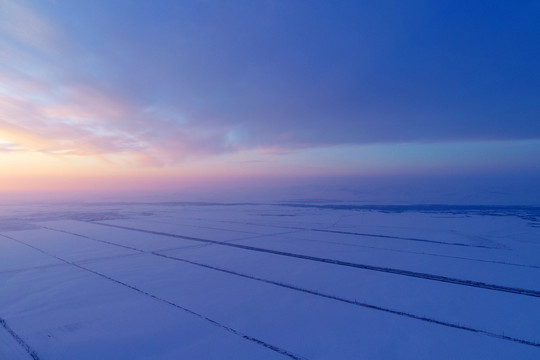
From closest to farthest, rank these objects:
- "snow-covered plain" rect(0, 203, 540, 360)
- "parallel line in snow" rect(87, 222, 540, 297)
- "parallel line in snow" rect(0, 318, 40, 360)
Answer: "parallel line in snow" rect(0, 318, 40, 360), "snow-covered plain" rect(0, 203, 540, 360), "parallel line in snow" rect(87, 222, 540, 297)

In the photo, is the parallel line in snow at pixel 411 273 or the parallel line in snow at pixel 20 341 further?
the parallel line in snow at pixel 411 273

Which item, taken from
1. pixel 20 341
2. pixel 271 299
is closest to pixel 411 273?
pixel 271 299

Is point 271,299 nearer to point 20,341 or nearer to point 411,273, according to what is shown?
point 20,341

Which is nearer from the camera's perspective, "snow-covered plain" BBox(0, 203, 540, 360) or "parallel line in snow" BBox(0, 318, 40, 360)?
"parallel line in snow" BBox(0, 318, 40, 360)

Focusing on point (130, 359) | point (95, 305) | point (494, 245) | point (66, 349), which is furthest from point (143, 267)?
point (494, 245)

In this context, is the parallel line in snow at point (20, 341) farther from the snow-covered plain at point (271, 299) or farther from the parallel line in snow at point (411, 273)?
the parallel line in snow at point (411, 273)

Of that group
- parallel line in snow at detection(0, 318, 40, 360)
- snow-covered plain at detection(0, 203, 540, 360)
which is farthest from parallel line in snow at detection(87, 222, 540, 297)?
parallel line in snow at detection(0, 318, 40, 360)

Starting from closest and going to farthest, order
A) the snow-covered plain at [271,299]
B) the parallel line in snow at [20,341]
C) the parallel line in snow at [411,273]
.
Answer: the parallel line in snow at [20,341]
the snow-covered plain at [271,299]
the parallel line in snow at [411,273]

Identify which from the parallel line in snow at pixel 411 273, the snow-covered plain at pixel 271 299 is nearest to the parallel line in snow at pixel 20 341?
the snow-covered plain at pixel 271 299

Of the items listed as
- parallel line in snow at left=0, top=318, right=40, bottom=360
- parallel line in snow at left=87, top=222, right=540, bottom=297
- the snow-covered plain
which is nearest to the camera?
parallel line in snow at left=0, top=318, right=40, bottom=360

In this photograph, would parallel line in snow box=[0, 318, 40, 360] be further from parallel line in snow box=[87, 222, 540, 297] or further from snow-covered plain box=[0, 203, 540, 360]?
parallel line in snow box=[87, 222, 540, 297]
